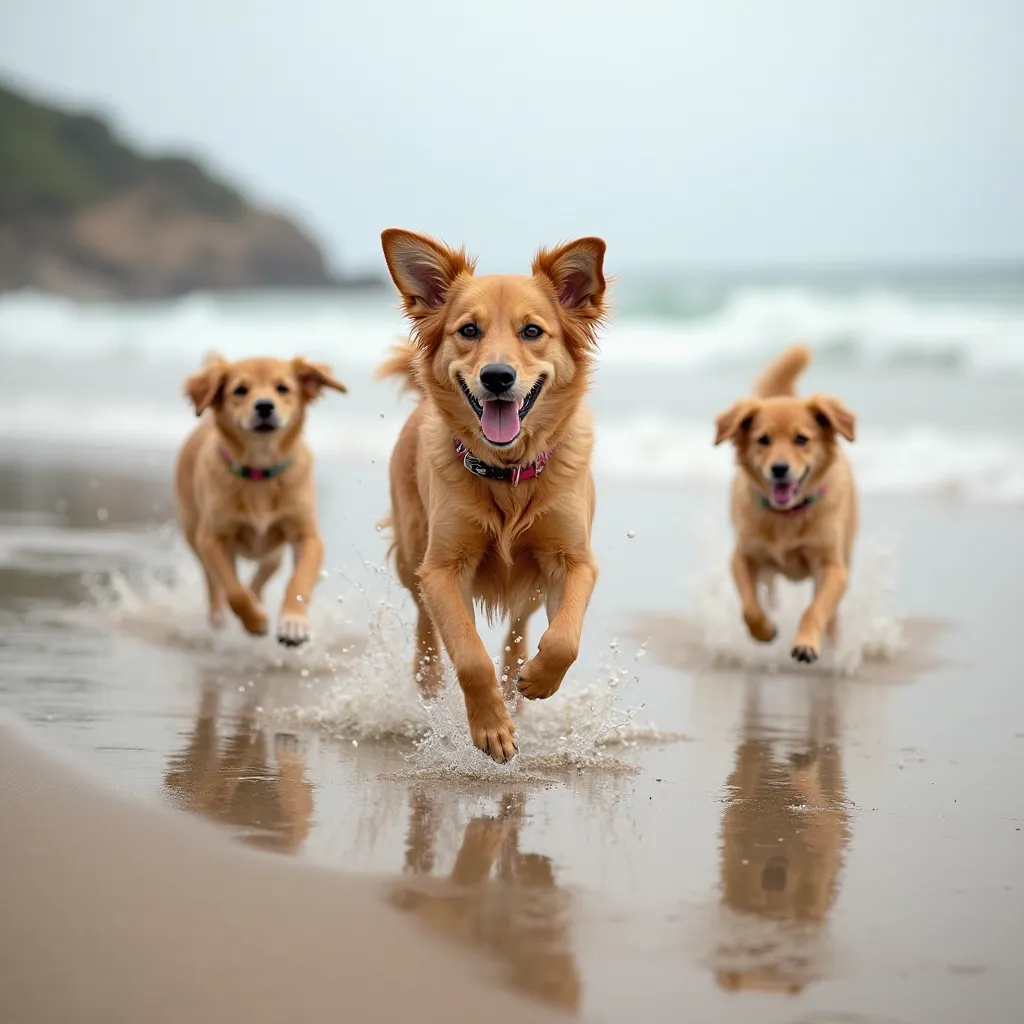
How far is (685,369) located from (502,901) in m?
19.5

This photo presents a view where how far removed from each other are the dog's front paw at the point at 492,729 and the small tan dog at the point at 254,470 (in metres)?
2.30

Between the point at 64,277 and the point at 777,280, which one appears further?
the point at 64,277

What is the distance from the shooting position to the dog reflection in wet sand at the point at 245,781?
12.1 ft

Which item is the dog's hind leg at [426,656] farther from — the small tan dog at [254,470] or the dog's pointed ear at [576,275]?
the dog's pointed ear at [576,275]

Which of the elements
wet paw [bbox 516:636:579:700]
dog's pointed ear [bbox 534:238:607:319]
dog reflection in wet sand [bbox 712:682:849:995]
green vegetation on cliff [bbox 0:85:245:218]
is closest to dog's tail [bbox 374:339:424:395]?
dog's pointed ear [bbox 534:238:607:319]

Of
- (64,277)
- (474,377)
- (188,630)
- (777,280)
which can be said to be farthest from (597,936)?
(64,277)

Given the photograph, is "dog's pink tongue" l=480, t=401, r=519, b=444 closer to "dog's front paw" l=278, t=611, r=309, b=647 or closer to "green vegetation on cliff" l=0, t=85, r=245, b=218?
"dog's front paw" l=278, t=611, r=309, b=647

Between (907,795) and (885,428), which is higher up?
(885,428)

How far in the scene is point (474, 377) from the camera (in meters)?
4.32

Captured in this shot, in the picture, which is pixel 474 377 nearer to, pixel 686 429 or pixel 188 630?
pixel 188 630

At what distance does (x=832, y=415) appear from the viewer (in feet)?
22.1

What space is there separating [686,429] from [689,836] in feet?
39.4

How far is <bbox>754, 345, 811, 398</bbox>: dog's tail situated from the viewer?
7.63 metres

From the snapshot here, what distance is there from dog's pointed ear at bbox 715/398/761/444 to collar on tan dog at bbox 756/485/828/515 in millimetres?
349
